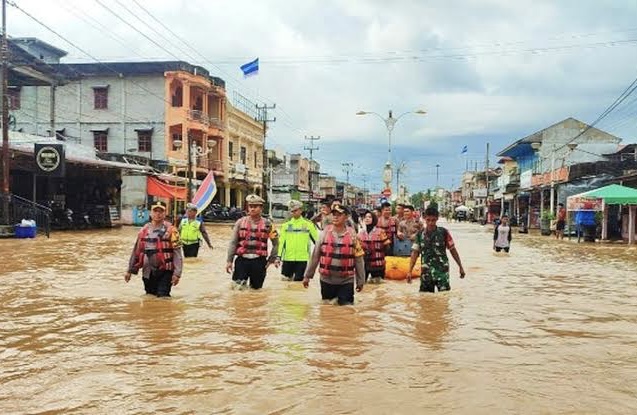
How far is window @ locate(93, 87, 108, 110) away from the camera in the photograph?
4597cm

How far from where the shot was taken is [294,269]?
38.2 ft

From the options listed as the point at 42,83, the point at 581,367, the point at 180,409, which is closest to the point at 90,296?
the point at 180,409

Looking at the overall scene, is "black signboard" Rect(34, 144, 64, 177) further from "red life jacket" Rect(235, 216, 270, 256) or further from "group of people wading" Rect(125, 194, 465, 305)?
"red life jacket" Rect(235, 216, 270, 256)

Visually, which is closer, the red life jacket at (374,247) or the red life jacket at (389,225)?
the red life jacket at (374,247)

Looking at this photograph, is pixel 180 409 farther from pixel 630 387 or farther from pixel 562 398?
pixel 630 387

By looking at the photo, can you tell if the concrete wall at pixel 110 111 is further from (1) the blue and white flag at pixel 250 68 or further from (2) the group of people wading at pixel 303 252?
(2) the group of people wading at pixel 303 252

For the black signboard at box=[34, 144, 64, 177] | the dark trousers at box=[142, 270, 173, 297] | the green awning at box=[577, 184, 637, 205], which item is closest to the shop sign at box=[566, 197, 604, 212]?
the green awning at box=[577, 184, 637, 205]

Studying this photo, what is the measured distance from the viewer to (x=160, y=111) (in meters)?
45.6

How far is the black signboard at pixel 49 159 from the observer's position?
24562mm

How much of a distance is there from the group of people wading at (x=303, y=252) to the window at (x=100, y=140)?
3743cm

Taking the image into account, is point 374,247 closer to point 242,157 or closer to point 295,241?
point 295,241

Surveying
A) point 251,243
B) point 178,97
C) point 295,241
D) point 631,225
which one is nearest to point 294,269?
point 295,241

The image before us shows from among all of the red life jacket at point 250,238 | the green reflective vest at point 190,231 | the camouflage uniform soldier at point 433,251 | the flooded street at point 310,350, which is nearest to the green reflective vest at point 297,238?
the flooded street at point 310,350

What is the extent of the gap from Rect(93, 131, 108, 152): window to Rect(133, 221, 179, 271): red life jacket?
39345 mm
